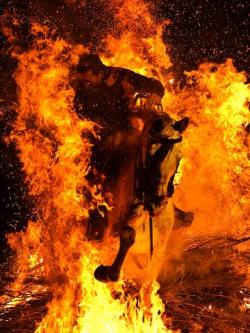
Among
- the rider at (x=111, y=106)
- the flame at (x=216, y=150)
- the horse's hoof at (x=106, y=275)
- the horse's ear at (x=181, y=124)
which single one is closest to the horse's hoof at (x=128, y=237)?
the horse's hoof at (x=106, y=275)

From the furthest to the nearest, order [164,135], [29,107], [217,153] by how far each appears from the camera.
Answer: [217,153] < [29,107] < [164,135]

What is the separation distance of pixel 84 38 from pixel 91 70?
3541 millimetres

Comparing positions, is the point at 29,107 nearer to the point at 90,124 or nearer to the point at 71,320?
the point at 90,124

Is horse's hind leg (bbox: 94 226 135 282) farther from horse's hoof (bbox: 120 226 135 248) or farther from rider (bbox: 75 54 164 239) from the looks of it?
rider (bbox: 75 54 164 239)

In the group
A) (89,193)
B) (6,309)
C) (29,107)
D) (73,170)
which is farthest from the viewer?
(29,107)

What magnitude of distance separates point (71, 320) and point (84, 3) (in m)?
5.72

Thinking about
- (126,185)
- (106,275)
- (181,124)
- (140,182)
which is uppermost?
(181,124)

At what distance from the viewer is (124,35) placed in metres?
9.12

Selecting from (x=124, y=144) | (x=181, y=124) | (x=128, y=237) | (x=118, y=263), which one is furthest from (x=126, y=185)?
(x=181, y=124)

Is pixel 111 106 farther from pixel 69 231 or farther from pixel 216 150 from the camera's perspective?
pixel 216 150

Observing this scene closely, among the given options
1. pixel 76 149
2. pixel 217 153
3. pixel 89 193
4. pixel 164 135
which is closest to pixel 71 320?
pixel 89 193

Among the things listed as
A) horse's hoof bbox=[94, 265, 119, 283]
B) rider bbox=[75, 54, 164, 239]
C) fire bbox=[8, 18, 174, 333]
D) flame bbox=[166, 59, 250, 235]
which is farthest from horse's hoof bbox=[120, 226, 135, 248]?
flame bbox=[166, 59, 250, 235]

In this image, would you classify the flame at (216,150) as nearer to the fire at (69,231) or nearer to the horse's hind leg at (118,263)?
the fire at (69,231)

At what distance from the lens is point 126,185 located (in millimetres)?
4797
